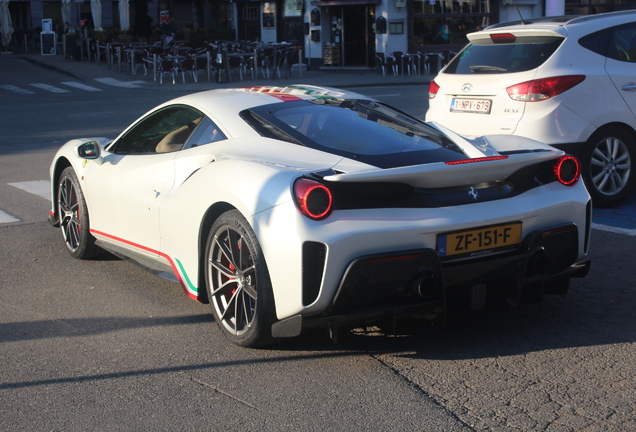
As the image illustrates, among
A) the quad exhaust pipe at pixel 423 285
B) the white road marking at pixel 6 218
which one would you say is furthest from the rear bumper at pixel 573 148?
the white road marking at pixel 6 218

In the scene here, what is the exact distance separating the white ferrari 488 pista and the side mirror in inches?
19.6

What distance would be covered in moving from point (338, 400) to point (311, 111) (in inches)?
76.5

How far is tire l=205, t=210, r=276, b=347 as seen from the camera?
390 cm

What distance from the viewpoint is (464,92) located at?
301 inches

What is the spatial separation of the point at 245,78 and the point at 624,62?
20.9m

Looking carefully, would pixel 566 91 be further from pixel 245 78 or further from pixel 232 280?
pixel 245 78

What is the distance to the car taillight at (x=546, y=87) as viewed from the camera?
7.02m

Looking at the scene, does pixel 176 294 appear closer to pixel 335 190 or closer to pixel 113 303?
pixel 113 303

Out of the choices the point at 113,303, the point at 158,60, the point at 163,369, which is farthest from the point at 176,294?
the point at 158,60

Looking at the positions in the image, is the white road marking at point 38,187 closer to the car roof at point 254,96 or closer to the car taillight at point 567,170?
the car roof at point 254,96

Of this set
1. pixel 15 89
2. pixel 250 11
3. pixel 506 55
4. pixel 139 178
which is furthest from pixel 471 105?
pixel 250 11

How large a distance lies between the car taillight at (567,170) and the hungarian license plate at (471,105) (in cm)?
301

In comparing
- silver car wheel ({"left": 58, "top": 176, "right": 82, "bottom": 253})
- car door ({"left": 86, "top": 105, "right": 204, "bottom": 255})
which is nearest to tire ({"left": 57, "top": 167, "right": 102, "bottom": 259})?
silver car wheel ({"left": 58, "top": 176, "right": 82, "bottom": 253})

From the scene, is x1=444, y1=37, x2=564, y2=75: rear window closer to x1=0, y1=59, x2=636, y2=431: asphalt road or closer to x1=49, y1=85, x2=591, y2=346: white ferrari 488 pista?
x1=0, y1=59, x2=636, y2=431: asphalt road
